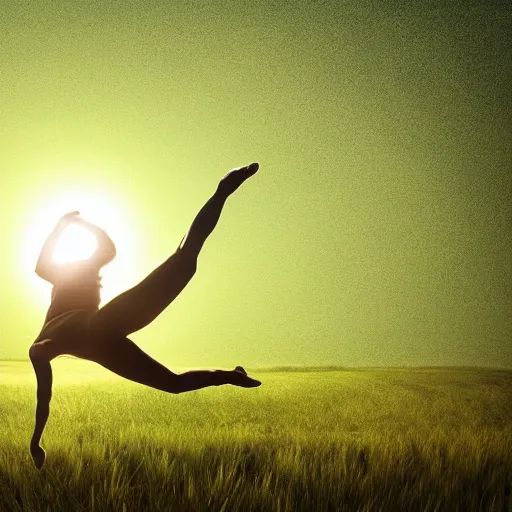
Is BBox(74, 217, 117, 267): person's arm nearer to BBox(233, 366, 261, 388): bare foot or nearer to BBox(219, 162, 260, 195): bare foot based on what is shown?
BBox(219, 162, 260, 195): bare foot

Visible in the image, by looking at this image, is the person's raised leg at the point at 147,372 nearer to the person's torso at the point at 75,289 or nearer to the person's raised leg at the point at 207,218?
the person's torso at the point at 75,289

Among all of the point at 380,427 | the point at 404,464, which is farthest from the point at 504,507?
the point at 380,427

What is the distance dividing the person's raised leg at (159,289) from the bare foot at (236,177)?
0.60 ft

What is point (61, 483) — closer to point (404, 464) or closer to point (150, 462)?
point (150, 462)

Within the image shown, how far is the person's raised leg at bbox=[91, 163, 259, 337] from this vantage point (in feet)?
12.6

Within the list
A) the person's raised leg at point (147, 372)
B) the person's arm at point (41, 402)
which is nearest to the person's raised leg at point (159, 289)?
the person's raised leg at point (147, 372)

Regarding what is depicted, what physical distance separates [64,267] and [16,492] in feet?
7.95

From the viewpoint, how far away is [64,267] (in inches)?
185

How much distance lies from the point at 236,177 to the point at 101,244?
1518 millimetres

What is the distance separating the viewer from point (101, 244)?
4727 millimetres

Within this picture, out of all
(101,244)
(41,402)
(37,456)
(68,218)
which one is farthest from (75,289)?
(37,456)

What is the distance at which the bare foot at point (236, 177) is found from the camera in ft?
13.6

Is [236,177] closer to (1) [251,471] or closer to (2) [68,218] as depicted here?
(2) [68,218]

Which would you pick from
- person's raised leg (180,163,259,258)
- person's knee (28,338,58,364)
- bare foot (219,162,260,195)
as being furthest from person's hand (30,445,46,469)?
bare foot (219,162,260,195)
